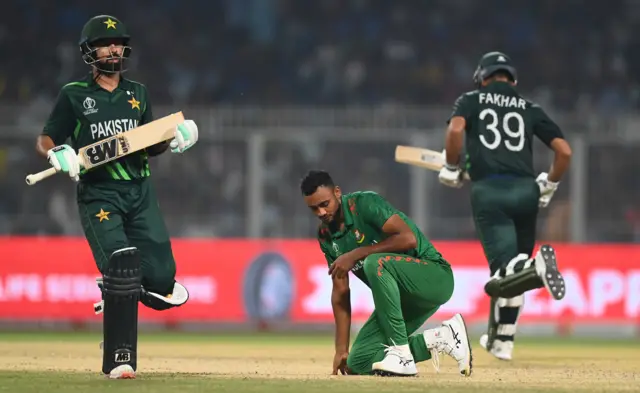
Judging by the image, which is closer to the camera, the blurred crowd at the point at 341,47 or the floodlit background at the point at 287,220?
the floodlit background at the point at 287,220

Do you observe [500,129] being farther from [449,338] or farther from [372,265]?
[372,265]

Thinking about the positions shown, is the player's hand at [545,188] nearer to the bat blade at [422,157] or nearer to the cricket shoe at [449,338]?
the bat blade at [422,157]

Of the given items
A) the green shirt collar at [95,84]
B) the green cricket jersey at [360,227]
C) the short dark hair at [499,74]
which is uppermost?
the short dark hair at [499,74]

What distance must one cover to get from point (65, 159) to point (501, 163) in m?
3.65

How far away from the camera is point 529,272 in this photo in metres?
8.97

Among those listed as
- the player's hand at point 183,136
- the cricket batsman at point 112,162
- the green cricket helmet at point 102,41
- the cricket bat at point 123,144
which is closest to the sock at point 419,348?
the cricket batsman at point 112,162

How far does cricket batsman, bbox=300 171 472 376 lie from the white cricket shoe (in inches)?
51.1

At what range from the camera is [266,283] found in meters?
15.0

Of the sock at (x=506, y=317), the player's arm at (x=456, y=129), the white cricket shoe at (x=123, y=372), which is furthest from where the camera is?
the sock at (x=506, y=317)

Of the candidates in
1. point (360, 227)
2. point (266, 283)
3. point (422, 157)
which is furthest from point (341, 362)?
point (266, 283)

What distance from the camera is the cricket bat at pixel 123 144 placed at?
7.75 m

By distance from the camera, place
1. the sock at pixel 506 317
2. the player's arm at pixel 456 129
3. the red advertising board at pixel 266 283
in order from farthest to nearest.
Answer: the red advertising board at pixel 266 283, the sock at pixel 506 317, the player's arm at pixel 456 129

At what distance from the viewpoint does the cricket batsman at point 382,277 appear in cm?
759

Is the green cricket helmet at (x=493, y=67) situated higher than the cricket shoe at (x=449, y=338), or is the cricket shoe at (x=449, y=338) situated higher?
the green cricket helmet at (x=493, y=67)
